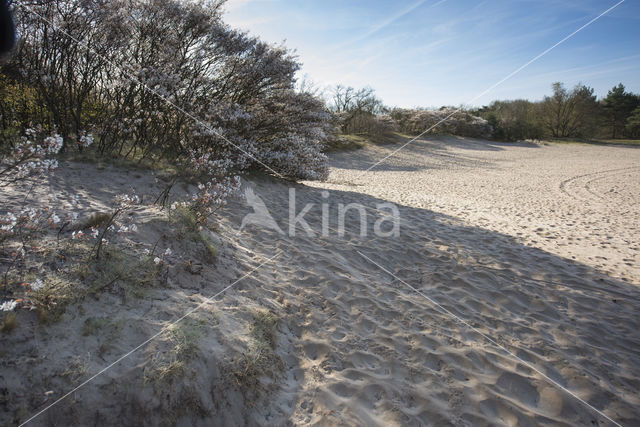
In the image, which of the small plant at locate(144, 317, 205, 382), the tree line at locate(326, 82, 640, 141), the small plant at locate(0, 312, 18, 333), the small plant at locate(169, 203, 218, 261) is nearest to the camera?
the small plant at locate(0, 312, 18, 333)

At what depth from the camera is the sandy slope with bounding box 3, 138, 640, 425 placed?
2.39 metres

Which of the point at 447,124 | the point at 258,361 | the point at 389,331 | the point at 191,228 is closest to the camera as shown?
the point at 258,361

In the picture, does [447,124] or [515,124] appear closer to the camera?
[447,124]

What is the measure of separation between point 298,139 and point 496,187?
11259 mm

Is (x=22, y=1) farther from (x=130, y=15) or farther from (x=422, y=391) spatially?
(x=422, y=391)

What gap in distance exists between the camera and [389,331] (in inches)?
148

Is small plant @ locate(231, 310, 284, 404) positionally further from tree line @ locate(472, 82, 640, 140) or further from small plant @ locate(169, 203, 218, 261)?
tree line @ locate(472, 82, 640, 140)

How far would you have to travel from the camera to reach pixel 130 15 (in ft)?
21.0

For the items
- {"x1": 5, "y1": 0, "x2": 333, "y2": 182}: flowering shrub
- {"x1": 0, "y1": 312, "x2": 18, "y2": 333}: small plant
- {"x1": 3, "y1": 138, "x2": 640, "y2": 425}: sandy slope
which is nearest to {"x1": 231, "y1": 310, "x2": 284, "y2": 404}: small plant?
{"x1": 3, "y1": 138, "x2": 640, "y2": 425}: sandy slope

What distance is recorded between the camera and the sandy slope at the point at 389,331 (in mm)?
2393

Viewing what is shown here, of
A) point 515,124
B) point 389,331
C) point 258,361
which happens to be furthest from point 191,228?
point 515,124

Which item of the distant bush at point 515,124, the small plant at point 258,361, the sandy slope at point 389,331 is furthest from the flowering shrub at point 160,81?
the distant bush at point 515,124

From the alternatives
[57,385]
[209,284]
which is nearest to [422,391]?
[209,284]

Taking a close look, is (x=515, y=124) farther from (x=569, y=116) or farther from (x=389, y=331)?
(x=389, y=331)
